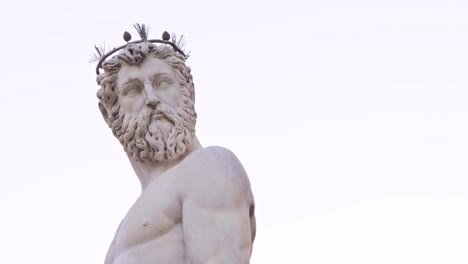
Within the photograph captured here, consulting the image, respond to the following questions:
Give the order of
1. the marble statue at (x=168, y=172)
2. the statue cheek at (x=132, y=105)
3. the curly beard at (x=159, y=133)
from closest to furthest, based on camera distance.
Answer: the marble statue at (x=168, y=172) < the curly beard at (x=159, y=133) < the statue cheek at (x=132, y=105)

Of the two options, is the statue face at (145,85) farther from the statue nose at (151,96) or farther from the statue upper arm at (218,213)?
the statue upper arm at (218,213)

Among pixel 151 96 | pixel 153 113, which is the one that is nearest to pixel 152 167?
pixel 153 113

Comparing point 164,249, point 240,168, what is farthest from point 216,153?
point 164,249

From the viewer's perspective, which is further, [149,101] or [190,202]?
[149,101]

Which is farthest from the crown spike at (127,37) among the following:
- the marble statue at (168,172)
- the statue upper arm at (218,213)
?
the statue upper arm at (218,213)

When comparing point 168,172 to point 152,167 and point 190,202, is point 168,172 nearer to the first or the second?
point 152,167

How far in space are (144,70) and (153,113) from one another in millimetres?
431

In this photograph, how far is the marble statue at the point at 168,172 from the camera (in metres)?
9.21

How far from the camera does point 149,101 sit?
10.1m

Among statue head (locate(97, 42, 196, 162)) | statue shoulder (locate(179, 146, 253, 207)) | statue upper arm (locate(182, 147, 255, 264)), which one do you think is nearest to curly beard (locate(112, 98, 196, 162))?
statue head (locate(97, 42, 196, 162))

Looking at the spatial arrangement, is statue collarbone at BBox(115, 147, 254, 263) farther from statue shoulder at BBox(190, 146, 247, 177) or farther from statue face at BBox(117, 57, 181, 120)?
statue face at BBox(117, 57, 181, 120)

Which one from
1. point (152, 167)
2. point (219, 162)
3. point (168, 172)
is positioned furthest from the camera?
point (152, 167)

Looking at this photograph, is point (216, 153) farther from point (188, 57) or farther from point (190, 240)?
point (188, 57)

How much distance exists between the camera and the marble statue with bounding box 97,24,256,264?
9211 millimetres
